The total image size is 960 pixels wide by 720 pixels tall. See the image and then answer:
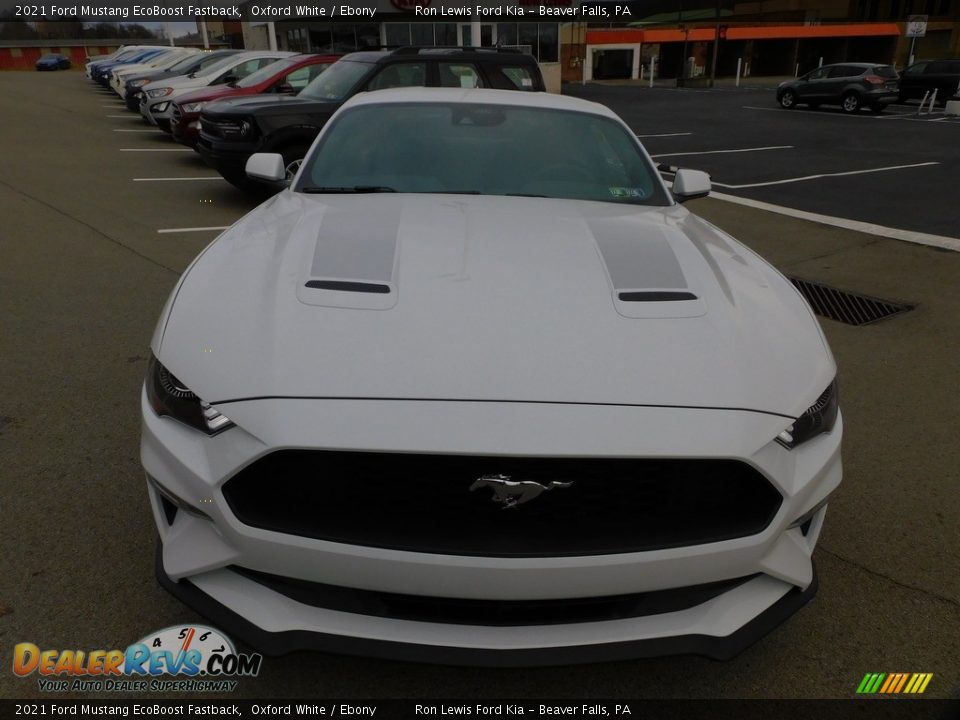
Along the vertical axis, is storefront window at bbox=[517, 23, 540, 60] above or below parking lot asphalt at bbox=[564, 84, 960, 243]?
above

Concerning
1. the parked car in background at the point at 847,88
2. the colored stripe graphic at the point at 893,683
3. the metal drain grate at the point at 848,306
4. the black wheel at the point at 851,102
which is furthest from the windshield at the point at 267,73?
the black wheel at the point at 851,102

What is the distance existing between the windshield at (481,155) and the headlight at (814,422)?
4.82 ft

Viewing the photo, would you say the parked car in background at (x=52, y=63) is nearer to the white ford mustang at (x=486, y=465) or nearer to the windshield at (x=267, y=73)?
the windshield at (x=267, y=73)

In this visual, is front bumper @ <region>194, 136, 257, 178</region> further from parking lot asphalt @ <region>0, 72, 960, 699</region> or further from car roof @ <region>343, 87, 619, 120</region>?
car roof @ <region>343, 87, 619, 120</region>

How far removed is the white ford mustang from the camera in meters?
1.74

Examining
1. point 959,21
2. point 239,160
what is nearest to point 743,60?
point 959,21

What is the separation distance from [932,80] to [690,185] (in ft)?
89.7

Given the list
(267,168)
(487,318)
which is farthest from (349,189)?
(487,318)

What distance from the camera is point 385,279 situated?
2271 millimetres

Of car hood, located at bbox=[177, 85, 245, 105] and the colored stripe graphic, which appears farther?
car hood, located at bbox=[177, 85, 245, 105]

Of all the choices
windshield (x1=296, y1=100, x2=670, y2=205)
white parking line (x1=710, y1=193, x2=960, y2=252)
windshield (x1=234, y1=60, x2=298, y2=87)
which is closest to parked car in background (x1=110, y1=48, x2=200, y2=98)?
windshield (x1=234, y1=60, x2=298, y2=87)

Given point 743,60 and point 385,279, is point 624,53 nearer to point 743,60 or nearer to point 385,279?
point 743,60

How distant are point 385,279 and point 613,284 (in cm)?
70

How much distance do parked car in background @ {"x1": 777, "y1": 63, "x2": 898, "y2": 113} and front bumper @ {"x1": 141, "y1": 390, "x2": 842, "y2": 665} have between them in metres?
25.9
